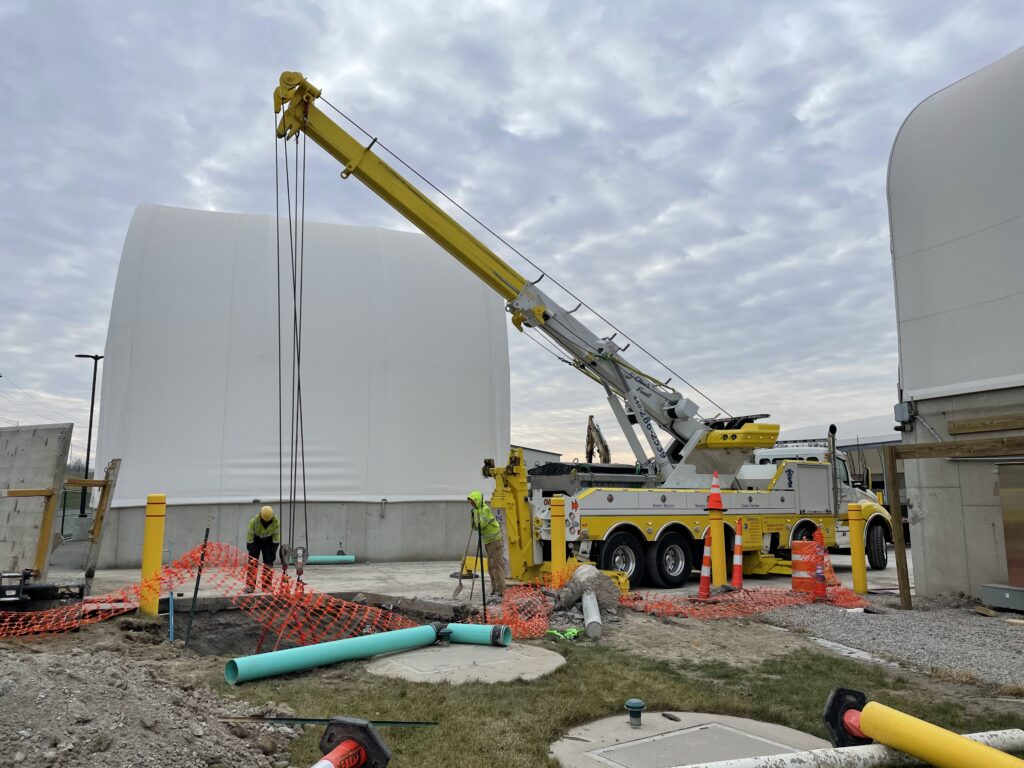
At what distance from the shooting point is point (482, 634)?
294 inches

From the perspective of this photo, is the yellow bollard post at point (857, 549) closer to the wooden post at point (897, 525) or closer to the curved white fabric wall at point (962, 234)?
the wooden post at point (897, 525)

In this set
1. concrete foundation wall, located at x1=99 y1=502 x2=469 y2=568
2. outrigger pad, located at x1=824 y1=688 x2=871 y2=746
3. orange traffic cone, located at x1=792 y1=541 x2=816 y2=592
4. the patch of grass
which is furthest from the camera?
concrete foundation wall, located at x1=99 y1=502 x2=469 y2=568

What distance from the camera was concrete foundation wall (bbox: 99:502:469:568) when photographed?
16.9 m

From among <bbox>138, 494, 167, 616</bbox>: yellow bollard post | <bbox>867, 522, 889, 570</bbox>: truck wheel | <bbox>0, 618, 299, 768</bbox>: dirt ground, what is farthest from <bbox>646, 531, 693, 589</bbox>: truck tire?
<bbox>0, 618, 299, 768</bbox>: dirt ground

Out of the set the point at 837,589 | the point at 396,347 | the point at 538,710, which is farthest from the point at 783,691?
the point at 396,347

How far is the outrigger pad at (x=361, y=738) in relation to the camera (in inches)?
137

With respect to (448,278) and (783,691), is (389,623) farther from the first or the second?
(448,278)

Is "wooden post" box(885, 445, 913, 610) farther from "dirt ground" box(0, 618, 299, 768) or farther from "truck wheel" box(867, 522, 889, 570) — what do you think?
"dirt ground" box(0, 618, 299, 768)

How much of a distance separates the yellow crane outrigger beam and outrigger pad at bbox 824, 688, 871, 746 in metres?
10.7

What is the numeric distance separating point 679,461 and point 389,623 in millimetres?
7820

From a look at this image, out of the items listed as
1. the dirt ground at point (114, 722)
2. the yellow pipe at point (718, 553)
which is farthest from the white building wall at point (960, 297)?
the dirt ground at point (114, 722)

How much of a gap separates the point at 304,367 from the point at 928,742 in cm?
1730

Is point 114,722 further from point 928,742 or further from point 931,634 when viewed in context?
point 931,634

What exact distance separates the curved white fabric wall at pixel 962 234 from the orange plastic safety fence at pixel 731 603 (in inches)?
126
